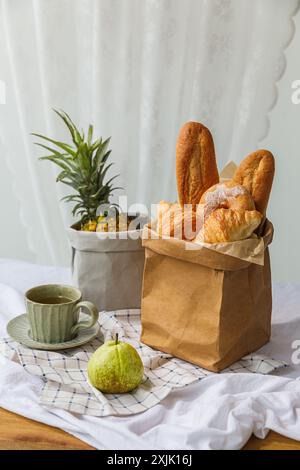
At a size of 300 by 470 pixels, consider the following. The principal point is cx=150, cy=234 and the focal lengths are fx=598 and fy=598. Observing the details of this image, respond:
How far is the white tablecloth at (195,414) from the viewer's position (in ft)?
2.63

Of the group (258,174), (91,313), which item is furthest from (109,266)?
(258,174)

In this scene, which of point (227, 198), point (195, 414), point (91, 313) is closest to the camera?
point (195, 414)

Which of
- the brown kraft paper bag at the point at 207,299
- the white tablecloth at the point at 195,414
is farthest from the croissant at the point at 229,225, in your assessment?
the white tablecloth at the point at 195,414

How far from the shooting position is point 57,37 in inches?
79.2

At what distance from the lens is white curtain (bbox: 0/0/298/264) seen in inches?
74.4

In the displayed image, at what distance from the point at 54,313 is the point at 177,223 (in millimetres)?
271

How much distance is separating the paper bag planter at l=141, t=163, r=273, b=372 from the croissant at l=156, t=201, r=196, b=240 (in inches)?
0.6

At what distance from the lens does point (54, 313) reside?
106 cm

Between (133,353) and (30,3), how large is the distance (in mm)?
1601

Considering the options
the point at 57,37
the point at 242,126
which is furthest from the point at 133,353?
the point at 57,37

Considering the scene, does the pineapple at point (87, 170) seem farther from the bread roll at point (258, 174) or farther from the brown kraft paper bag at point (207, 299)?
the bread roll at point (258, 174)

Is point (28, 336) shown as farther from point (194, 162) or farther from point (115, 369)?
point (194, 162)

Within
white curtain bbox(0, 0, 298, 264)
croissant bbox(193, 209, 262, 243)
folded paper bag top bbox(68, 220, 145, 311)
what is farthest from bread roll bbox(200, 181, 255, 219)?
white curtain bbox(0, 0, 298, 264)

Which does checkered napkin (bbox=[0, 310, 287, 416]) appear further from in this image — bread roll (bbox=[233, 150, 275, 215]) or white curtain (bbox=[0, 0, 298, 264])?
white curtain (bbox=[0, 0, 298, 264])
